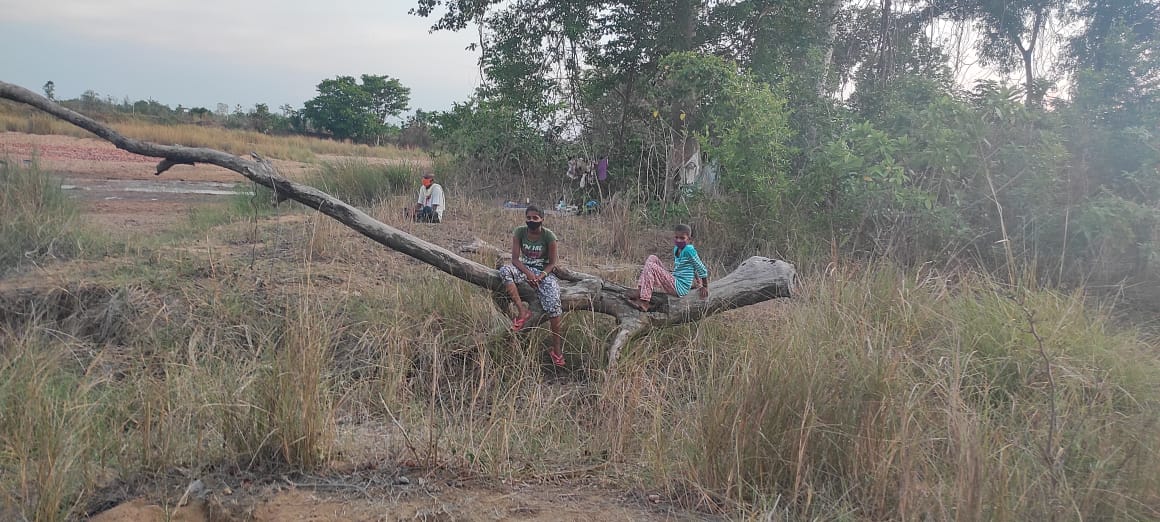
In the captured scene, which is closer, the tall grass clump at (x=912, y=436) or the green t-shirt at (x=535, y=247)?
the tall grass clump at (x=912, y=436)

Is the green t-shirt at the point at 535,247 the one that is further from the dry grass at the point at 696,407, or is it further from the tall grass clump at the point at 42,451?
the tall grass clump at the point at 42,451

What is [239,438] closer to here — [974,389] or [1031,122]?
[974,389]

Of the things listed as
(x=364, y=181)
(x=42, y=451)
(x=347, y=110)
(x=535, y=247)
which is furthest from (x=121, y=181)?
(x=347, y=110)

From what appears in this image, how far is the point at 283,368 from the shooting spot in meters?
3.19

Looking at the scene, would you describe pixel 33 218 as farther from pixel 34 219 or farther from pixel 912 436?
pixel 912 436

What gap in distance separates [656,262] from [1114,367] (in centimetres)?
267

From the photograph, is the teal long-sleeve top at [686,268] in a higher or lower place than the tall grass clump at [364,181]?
lower

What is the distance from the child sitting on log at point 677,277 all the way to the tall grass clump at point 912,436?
81 cm

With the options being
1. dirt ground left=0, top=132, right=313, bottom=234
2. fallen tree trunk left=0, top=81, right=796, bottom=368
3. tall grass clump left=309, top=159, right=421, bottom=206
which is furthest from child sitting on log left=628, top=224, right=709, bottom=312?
dirt ground left=0, top=132, right=313, bottom=234

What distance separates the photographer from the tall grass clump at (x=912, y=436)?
2428 millimetres

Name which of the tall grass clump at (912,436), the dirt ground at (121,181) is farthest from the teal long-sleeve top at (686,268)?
the dirt ground at (121,181)

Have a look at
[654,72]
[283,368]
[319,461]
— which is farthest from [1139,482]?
[654,72]

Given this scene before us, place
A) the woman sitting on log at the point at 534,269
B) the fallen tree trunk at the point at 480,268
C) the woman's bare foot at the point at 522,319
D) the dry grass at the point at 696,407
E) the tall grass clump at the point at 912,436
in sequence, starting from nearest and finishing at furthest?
the tall grass clump at the point at 912,436, the dry grass at the point at 696,407, the fallen tree trunk at the point at 480,268, the woman sitting on log at the point at 534,269, the woman's bare foot at the point at 522,319

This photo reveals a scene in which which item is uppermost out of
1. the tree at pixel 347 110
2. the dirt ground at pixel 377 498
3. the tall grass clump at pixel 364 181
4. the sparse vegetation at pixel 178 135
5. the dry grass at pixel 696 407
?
the tree at pixel 347 110
